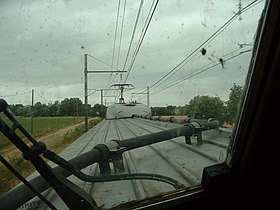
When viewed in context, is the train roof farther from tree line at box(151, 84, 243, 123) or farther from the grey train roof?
tree line at box(151, 84, 243, 123)

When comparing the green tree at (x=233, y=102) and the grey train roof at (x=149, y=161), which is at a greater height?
the green tree at (x=233, y=102)

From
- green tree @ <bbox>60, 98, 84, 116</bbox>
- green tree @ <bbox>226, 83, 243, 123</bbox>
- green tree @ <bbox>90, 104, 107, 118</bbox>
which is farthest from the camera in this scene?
green tree @ <bbox>90, 104, 107, 118</bbox>

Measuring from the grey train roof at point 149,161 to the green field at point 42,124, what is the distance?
0.21 metres

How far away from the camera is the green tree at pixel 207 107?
2.67 metres

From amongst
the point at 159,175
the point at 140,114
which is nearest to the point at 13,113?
the point at 159,175

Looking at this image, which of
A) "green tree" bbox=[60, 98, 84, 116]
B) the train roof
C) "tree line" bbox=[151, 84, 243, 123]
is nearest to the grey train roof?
the train roof

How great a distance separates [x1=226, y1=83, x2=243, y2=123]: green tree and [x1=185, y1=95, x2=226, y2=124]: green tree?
11 centimetres

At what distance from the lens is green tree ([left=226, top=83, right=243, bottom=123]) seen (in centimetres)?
231

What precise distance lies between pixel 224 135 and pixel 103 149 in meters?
0.90

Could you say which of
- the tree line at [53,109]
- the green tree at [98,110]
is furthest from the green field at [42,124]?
the green tree at [98,110]

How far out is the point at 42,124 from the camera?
233cm

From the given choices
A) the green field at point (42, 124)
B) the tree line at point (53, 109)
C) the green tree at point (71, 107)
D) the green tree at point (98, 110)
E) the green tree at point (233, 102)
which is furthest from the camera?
the green tree at point (98, 110)

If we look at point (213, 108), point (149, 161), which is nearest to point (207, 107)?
point (213, 108)

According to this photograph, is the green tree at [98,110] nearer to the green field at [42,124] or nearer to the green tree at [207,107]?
the green field at [42,124]
